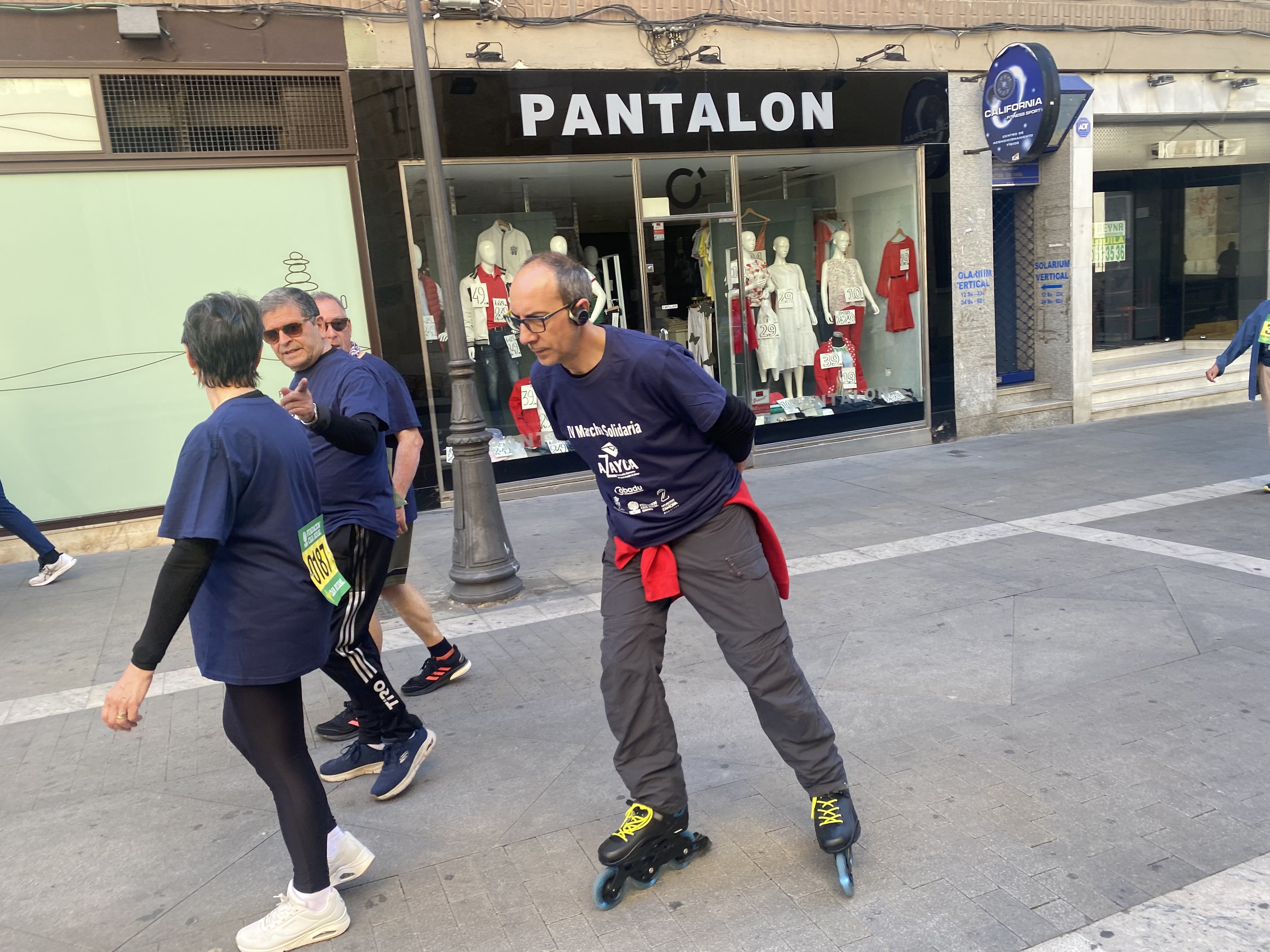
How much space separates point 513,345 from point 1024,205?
6.64 meters

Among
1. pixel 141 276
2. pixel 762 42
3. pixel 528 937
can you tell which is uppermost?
pixel 762 42

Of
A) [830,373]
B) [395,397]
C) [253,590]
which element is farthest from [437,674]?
[830,373]

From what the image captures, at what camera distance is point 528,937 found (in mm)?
2779

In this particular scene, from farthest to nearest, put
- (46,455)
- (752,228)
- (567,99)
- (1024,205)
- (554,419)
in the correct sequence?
(1024,205)
(752,228)
(567,99)
(46,455)
(554,419)

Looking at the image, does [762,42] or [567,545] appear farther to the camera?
[762,42]

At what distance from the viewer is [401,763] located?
12.1 ft

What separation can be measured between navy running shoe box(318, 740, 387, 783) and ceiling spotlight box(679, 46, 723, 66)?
25.2 feet

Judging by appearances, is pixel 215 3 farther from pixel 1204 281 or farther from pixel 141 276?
pixel 1204 281

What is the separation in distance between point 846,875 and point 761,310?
8395 mm

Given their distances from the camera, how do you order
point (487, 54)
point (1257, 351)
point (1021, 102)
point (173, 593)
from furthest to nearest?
point (1021, 102) < point (487, 54) < point (1257, 351) < point (173, 593)

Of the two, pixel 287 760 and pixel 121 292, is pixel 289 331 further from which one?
pixel 121 292

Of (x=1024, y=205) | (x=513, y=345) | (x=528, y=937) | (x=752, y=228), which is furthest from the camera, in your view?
(x=1024, y=205)

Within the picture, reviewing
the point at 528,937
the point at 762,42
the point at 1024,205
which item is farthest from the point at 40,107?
the point at 1024,205

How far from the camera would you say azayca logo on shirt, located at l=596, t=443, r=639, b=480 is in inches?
115
